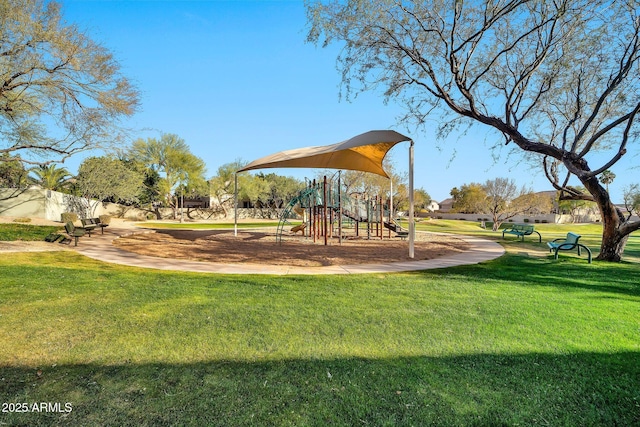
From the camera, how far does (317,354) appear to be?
3.26 metres

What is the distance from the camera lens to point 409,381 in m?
2.76

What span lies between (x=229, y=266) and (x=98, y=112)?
358 inches

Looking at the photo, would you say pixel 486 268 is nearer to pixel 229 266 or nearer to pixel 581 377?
pixel 581 377

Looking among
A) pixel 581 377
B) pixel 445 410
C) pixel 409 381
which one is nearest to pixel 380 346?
pixel 409 381

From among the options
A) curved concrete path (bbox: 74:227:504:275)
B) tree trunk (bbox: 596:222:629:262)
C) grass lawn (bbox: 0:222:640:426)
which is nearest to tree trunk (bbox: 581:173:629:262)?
tree trunk (bbox: 596:222:629:262)

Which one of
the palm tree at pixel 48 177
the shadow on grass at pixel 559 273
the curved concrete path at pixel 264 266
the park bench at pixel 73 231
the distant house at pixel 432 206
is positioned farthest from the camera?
the distant house at pixel 432 206

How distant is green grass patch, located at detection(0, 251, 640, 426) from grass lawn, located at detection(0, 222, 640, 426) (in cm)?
2

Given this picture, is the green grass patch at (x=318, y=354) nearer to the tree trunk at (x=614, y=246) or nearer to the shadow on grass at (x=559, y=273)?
the shadow on grass at (x=559, y=273)

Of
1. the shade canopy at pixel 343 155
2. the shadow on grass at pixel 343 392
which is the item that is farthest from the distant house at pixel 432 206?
the shadow on grass at pixel 343 392

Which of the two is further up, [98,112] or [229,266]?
[98,112]

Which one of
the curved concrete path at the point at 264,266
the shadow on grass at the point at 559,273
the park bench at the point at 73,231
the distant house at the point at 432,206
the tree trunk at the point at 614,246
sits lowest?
the shadow on grass at the point at 559,273

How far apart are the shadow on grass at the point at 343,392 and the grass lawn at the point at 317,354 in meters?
0.01

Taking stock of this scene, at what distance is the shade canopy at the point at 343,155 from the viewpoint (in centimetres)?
1114

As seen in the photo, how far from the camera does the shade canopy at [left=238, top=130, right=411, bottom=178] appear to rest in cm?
1114
